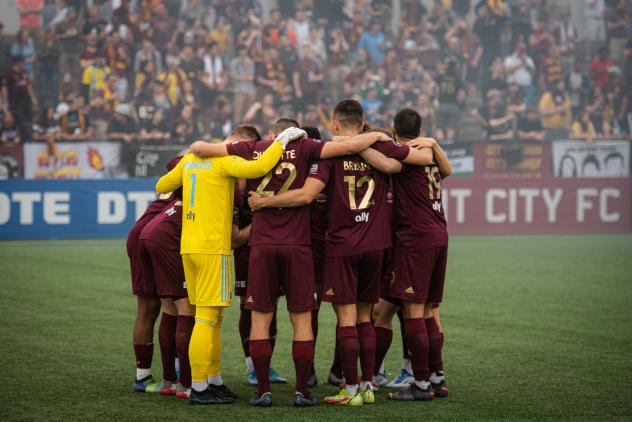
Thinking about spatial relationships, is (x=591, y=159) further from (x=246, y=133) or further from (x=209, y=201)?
(x=209, y=201)

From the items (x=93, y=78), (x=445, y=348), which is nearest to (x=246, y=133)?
(x=445, y=348)

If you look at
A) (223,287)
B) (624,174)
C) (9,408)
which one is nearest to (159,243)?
(223,287)

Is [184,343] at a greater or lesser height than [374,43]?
lesser

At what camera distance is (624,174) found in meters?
25.2

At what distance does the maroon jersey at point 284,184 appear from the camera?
21.6ft

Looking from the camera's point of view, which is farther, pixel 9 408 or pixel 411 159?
pixel 411 159

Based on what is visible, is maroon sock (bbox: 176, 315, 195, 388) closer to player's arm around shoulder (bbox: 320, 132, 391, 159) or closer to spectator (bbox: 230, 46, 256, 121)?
player's arm around shoulder (bbox: 320, 132, 391, 159)

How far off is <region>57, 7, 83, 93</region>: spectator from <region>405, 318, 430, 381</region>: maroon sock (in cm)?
1893

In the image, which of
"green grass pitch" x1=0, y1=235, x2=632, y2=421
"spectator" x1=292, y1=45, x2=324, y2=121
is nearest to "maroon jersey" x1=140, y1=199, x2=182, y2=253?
"green grass pitch" x1=0, y1=235, x2=632, y2=421

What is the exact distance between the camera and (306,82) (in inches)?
1000

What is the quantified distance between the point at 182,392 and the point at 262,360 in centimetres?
84

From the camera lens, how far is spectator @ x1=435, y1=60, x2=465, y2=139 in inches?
999

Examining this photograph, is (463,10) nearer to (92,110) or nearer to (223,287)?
(92,110)

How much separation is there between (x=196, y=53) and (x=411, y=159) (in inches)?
751
